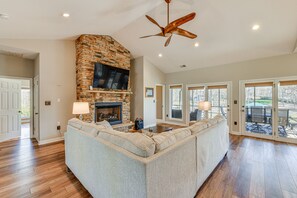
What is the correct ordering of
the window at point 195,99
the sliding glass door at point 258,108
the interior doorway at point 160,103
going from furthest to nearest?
the interior doorway at point 160,103
the window at point 195,99
the sliding glass door at point 258,108

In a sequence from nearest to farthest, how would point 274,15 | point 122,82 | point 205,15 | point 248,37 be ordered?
point 274,15 → point 205,15 → point 248,37 → point 122,82

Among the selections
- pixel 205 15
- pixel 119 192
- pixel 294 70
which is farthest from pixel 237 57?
pixel 119 192

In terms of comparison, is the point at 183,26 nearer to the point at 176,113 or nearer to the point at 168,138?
the point at 168,138

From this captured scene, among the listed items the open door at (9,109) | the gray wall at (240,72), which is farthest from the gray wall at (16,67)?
the gray wall at (240,72)

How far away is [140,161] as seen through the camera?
3.79 ft

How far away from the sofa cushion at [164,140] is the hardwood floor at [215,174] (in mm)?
1054

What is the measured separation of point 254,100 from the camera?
491cm

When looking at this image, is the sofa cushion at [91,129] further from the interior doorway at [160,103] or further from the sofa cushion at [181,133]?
the interior doorway at [160,103]

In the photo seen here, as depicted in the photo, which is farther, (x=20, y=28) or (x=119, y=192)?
(x=20, y=28)

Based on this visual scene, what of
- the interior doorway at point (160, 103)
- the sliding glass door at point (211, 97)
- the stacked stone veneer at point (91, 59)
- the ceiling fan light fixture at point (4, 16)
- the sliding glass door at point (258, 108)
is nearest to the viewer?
the ceiling fan light fixture at point (4, 16)

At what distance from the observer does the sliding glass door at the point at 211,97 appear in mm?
5488

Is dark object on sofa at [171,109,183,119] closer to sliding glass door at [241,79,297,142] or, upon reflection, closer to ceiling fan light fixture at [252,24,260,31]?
sliding glass door at [241,79,297,142]

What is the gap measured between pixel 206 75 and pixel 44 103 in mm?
5838

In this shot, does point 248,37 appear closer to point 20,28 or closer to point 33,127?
point 20,28
